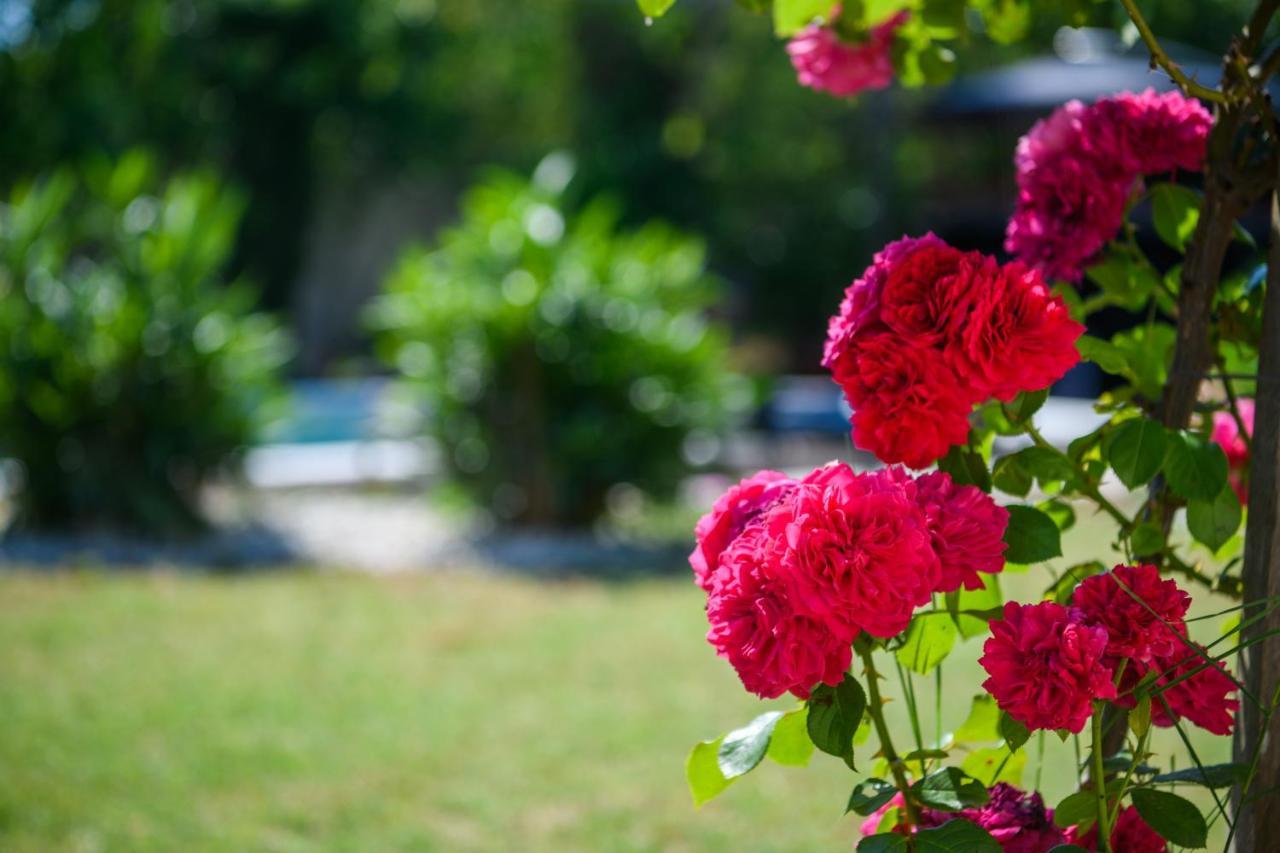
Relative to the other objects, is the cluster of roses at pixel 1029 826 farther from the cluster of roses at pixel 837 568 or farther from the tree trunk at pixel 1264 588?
the cluster of roses at pixel 837 568

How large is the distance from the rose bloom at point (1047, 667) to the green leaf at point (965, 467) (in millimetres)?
193

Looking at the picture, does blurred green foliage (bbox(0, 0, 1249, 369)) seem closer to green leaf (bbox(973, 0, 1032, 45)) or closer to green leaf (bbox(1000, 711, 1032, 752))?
green leaf (bbox(973, 0, 1032, 45))

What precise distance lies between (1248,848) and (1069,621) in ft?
1.20

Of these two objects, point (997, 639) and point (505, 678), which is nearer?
point (997, 639)

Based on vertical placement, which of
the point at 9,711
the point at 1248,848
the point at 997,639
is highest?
the point at 997,639

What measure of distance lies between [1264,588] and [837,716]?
1.51ft

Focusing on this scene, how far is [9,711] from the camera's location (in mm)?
4105

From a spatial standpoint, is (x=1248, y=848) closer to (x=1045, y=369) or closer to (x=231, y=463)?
(x=1045, y=369)

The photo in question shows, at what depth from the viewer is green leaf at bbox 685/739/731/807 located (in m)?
1.46

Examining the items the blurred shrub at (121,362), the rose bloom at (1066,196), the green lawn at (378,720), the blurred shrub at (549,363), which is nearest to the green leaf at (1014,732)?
the rose bloom at (1066,196)

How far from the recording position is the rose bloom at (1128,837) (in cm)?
145

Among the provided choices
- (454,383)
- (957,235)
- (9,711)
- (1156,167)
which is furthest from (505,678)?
(957,235)

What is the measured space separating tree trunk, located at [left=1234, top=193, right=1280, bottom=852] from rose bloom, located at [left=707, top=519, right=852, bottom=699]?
0.45m

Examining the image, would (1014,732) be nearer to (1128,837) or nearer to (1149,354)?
(1128,837)
